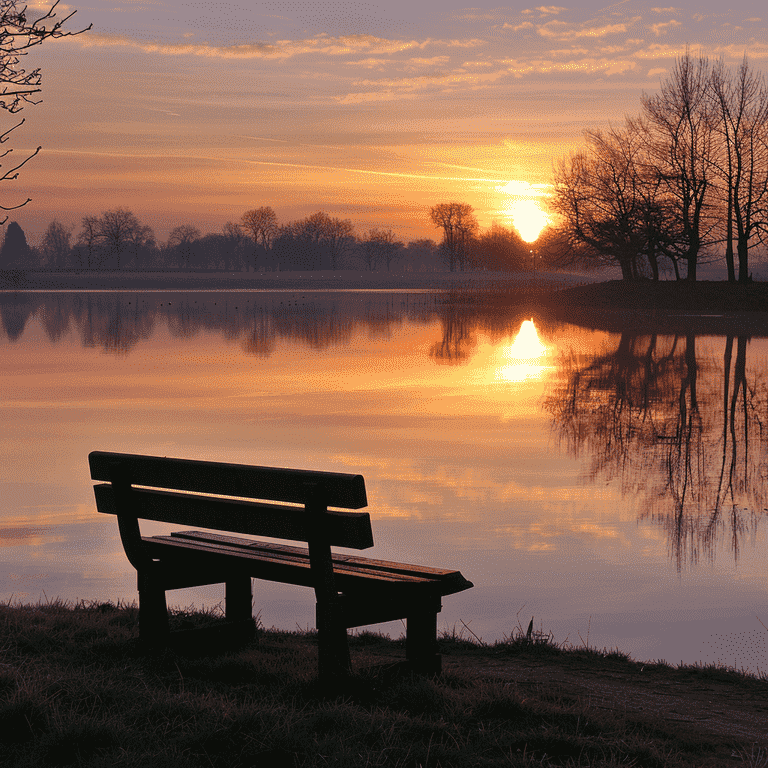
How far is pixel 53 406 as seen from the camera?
17.0 metres

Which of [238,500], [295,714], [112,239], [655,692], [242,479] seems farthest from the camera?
[112,239]

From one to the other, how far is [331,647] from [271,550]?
94cm

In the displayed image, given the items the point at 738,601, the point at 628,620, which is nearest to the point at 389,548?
the point at 628,620

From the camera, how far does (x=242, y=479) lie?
15.6ft

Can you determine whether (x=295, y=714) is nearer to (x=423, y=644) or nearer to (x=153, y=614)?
(x=423, y=644)

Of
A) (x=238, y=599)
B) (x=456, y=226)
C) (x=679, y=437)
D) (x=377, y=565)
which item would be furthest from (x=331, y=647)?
(x=456, y=226)

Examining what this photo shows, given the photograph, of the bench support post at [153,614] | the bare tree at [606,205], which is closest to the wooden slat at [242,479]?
the bench support post at [153,614]

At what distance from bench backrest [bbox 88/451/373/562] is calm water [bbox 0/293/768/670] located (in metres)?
1.88

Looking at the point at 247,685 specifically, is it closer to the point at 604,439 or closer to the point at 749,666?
the point at 749,666

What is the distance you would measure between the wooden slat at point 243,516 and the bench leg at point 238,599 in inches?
29.6

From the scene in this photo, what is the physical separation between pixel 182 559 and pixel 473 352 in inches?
913

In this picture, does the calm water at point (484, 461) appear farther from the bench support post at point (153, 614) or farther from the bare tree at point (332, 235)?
the bare tree at point (332, 235)

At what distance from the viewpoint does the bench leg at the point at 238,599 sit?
582 cm

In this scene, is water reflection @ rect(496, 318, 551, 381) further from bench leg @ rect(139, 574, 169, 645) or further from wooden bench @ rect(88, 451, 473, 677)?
bench leg @ rect(139, 574, 169, 645)
